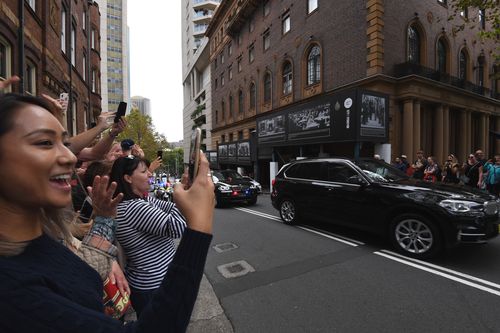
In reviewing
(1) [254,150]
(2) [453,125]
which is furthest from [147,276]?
(2) [453,125]

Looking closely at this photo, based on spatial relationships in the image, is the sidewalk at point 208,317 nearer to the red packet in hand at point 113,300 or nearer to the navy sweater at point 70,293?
the red packet in hand at point 113,300

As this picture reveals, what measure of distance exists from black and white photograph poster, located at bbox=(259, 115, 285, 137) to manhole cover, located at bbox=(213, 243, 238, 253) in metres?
11.1

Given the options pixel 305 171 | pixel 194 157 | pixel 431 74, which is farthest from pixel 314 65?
pixel 194 157

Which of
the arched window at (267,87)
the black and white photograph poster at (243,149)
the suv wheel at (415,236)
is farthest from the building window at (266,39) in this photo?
the suv wheel at (415,236)

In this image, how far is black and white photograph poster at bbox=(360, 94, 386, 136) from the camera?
11758 mm

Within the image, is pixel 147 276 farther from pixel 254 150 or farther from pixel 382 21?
pixel 254 150

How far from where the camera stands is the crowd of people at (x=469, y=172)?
8.57 metres

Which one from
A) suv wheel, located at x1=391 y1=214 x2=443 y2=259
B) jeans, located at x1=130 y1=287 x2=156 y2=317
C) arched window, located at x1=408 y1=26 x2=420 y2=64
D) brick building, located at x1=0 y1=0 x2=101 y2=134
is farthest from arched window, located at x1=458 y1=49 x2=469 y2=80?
jeans, located at x1=130 y1=287 x2=156 y2=317

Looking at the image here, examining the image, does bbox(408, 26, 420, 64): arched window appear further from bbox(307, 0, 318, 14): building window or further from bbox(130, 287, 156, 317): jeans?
bbox(130, 287, 156, 317): jeans

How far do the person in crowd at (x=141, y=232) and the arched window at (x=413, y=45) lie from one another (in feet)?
61.4

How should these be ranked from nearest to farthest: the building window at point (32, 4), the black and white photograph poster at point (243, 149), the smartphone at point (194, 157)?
the smartphone at point (194, 157) < the building window at point (32, 4) < the black and white photograph poster at point (243, 149)

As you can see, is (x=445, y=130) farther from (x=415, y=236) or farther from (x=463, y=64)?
(x=415, y=236)

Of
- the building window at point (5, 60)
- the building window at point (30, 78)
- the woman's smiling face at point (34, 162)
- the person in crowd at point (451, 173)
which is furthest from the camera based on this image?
the person in crowd at point (451, 173)

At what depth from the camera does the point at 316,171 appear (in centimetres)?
701
